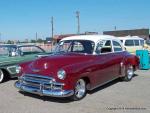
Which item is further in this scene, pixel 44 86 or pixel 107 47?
pixel 107 47

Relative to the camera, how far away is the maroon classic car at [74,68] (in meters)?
6.82

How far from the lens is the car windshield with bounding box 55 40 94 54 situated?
8.27 m

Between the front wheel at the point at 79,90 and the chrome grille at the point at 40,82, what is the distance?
0.55 metres

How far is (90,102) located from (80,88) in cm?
48

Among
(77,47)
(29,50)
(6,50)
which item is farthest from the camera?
(29,50)

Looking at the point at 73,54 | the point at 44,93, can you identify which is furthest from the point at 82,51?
the point at 44,93

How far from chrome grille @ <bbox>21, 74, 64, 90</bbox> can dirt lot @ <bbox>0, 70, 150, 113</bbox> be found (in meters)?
0.41

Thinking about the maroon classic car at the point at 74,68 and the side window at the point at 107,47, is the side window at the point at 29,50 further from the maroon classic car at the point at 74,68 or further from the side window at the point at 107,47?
the side window at the point at 107,47

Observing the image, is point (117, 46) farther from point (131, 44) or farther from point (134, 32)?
point (134, 32)

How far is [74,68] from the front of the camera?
7.02 metres

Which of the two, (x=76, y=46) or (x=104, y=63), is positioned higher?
(x=76, y=46)

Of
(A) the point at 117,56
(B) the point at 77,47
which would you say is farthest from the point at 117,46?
(B) the point at 77,47

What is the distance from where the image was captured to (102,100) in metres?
7.32

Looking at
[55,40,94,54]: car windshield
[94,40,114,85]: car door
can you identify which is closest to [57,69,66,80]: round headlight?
[94,40,114,85]: car door
